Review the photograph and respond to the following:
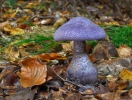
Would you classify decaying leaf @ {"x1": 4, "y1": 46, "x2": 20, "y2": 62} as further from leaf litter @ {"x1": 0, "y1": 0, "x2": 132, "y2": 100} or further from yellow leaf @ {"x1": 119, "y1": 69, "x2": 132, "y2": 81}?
yellow leaf @ {"x1": 119, "y1": 69, "x2": 132, "y2": 81}

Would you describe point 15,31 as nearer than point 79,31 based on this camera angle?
No

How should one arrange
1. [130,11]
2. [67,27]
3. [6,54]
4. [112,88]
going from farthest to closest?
[130,11]
[6,54]
[112,88]
[67,27]

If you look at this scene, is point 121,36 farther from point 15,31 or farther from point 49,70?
point 49,70

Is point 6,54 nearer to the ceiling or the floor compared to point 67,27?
nearer to the floor

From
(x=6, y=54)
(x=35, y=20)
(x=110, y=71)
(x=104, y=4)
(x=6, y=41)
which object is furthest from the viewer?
(x=104, y=4)

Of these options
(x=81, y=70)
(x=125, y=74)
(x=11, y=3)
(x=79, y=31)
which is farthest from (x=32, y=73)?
(x=11, y=3)

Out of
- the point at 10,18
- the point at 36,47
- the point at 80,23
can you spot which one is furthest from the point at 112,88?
the point at 10,18

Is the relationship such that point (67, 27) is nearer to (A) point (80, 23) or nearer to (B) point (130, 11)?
(A) point (80, 23)
